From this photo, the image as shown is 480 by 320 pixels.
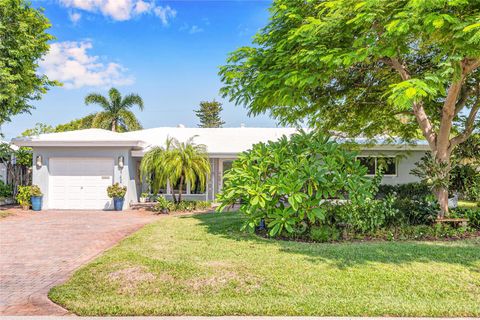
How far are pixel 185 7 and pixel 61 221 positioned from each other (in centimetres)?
Result: 972

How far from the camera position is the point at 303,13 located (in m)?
9.38

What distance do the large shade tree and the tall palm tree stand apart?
62.7 feet

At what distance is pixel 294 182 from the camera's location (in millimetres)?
8734

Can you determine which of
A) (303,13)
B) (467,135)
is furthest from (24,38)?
(467,135)

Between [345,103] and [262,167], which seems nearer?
[262,167]

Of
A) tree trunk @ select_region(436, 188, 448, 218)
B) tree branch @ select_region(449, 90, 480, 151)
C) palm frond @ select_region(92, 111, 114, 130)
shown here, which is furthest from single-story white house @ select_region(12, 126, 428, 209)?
palm frond @ select_region(92, 111, 114, 130)

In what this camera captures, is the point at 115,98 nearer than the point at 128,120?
Yes

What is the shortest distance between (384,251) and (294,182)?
2.60m

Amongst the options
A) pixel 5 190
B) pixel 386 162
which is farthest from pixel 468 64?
pixel 5 190

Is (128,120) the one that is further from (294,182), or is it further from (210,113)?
(210,113)

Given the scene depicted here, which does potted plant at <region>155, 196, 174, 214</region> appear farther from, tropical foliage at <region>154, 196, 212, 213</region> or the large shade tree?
the large shade tree

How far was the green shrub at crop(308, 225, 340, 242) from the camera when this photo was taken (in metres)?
8.71

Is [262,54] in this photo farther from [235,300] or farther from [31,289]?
[31,289]

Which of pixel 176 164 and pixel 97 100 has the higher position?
pixel 97 100
